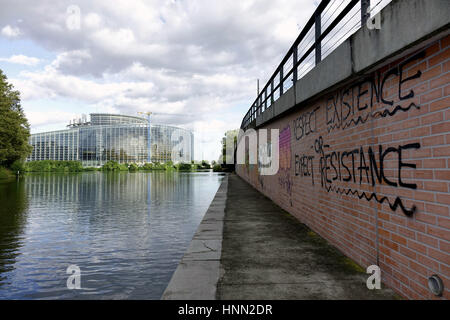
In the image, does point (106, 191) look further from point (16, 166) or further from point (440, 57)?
point (16, 166)

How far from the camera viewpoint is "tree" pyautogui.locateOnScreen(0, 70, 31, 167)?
35984 mm

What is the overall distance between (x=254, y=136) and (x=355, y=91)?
45.9 feet

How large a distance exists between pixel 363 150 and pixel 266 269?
2.24 m

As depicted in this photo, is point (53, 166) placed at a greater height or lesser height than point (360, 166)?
greater

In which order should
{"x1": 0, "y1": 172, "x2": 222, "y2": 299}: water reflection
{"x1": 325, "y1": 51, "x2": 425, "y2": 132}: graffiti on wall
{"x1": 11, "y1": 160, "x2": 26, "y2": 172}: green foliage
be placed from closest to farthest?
{"x1": 325, "y1": 51, "x2": 425, "y2": 132}: graffiti on wall, {"x1": 0, "y1": 172, "x2": 222, "y2": 299}: water reflection, {"x1": 11, "y1": 160, "x2": 26, "y2": 172}: green foliage

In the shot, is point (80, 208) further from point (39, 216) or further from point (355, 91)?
point (355, 91)

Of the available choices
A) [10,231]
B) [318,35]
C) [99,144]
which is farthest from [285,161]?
[99,144]

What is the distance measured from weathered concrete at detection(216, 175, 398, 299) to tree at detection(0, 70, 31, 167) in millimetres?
40496

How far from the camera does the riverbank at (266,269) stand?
3.31 meters

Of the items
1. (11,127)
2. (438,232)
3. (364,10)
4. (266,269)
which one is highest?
(11,127)

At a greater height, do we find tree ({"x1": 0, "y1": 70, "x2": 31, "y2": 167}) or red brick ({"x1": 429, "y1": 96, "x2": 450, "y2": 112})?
tree ({"x1": 0, "y1": 70, "x2": 31, "y2": 167})

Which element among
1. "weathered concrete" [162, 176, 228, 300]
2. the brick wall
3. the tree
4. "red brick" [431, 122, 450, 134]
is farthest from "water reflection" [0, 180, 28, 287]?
the tree

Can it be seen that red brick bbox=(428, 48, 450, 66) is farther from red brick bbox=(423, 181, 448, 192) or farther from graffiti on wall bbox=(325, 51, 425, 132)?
red brick bbox=(423, 181, 448, 192)

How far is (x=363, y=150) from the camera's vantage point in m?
4.12
